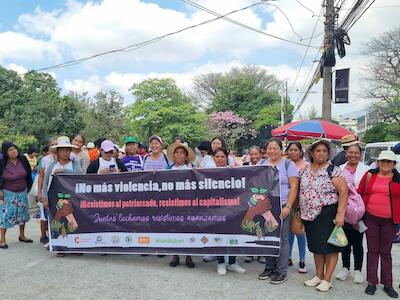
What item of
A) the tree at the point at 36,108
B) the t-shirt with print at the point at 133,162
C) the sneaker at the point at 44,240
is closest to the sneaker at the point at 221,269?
the t-shirt with print at the point at 133,162

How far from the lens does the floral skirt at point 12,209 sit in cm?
608

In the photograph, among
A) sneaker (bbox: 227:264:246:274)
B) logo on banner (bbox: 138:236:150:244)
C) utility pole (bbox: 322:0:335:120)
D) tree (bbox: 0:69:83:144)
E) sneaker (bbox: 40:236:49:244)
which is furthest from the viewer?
tree (bbox: 0:69:83:144)

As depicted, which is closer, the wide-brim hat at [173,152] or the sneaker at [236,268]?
the sneaker at [236,268]

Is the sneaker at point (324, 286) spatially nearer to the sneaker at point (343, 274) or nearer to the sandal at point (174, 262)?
the sneaker at point (343, 274)

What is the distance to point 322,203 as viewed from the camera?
4309 mm

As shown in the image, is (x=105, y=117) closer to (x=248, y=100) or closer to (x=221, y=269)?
(x=248, y=100)

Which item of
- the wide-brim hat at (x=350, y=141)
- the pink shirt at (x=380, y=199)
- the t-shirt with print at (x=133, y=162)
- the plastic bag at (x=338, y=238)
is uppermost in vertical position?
the wide-brim hat at (x=350, y=141)

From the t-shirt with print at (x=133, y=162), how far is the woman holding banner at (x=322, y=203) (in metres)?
2.88

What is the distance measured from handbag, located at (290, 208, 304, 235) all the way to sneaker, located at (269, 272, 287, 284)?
0.53 meters

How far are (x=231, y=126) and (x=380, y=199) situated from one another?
43.4 meters

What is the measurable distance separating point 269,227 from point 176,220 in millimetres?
1170

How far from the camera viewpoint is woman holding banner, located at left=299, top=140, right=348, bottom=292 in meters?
4.27

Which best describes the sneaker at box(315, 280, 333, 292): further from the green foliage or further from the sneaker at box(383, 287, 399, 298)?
the green foliage

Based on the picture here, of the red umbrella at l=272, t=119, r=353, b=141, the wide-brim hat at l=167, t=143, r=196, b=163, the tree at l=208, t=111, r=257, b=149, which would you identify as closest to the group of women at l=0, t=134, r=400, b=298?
the wide-brim hat at l=167, t=143, r=196, b=163
